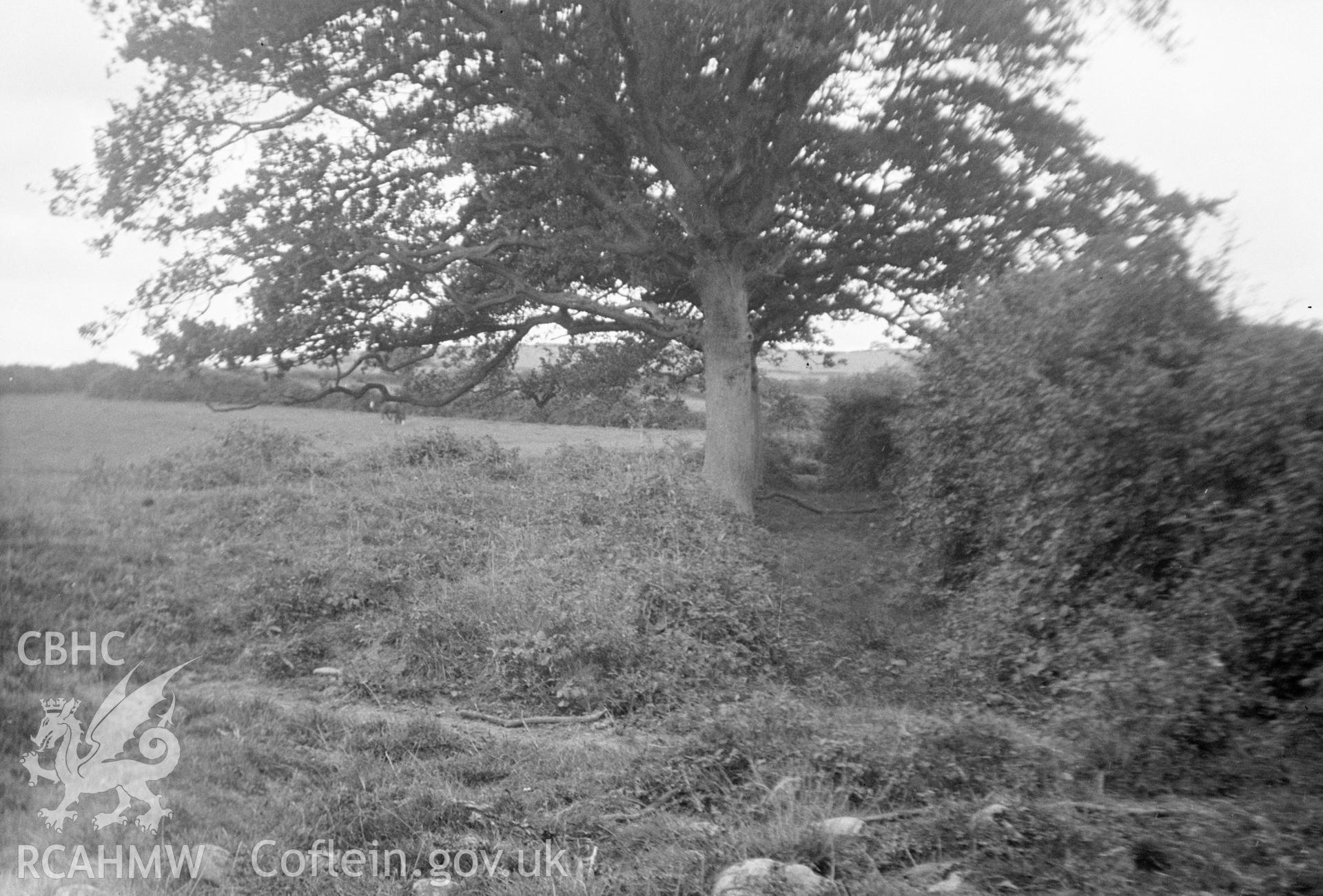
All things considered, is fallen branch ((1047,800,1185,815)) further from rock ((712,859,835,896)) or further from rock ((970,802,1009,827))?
rock ((712,859,835,896))

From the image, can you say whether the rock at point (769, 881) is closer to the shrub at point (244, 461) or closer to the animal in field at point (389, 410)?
the shrub at point (244, 461)

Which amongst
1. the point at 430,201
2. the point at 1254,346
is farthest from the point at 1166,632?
the point at 430,201

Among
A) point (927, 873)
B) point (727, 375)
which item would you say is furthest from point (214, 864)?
point (727, 375)

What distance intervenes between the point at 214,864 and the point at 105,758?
3.31 ft

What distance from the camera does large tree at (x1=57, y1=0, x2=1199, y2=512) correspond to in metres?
11.9

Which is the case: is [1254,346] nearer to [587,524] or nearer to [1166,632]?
[1166,632]

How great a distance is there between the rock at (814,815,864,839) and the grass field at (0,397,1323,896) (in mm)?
58

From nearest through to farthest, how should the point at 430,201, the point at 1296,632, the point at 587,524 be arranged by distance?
1. the point at 1296,632
2. the point at 587,524
3. the point at 430,201

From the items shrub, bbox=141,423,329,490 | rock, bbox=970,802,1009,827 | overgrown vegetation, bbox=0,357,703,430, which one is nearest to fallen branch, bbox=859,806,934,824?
rock, bbox=970,802,1009,827

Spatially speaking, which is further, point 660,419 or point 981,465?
point 660,419

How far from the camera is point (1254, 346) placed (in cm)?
655

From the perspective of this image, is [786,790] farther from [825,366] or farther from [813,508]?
[825,366]

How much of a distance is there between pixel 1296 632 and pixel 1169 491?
172 centimetres

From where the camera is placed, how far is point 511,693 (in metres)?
8.15
